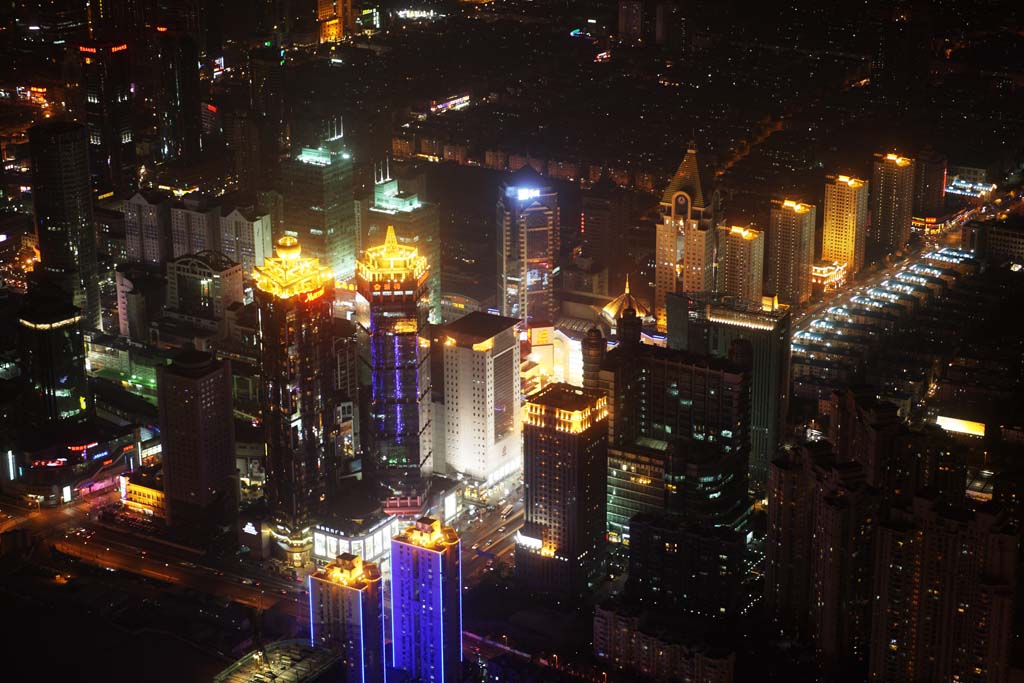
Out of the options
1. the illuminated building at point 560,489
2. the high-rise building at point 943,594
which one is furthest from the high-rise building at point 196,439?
the high-rise building at point 943,594

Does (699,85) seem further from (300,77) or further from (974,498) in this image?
(974,498)

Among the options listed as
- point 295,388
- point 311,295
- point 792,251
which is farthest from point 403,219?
point 295,388

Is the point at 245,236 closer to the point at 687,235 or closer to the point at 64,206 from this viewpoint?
the point at 64,206

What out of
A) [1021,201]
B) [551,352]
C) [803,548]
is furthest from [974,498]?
[1021,201]

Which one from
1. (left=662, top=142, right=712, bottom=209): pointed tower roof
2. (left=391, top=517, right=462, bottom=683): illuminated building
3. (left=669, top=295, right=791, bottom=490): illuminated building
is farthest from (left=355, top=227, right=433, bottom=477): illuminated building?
(left=662, top=142, right=712, bottom=209): pointed tower roof

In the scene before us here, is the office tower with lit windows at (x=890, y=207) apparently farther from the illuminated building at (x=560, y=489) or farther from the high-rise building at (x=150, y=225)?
the high-rise building at (x=150, y=225)

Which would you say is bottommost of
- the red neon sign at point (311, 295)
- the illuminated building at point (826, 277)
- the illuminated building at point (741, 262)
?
the illuminated building at point (826, 277)
